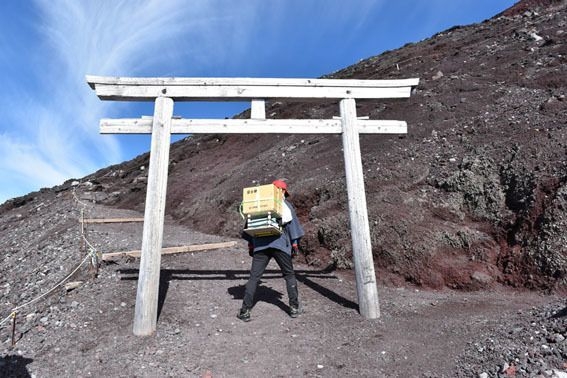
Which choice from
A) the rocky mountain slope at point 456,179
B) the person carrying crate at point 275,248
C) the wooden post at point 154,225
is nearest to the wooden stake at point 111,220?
the rocky mountain slope at point 456,179

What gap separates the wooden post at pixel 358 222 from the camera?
→ 243 inches

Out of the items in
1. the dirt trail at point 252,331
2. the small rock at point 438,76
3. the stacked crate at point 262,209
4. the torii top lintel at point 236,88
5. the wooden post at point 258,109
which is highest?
the small rock at point 438,76

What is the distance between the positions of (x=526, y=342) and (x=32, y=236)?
15.8 m

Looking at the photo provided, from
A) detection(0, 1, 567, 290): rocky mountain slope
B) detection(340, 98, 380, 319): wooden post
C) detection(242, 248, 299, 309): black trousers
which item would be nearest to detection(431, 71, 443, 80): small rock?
detection(0, 1, 567, 290): rocky mountain slope

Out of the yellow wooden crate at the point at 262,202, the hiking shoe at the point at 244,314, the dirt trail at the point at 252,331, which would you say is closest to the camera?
the dirt trail at the point at 252,331

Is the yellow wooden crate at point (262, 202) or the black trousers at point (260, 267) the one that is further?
the black trousers at point (260, 267)

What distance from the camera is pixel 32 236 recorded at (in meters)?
15.1

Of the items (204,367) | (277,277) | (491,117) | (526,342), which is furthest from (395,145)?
(204,367)

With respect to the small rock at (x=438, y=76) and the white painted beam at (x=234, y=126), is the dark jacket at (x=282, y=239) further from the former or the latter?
the small rock at (x=438, y=76)

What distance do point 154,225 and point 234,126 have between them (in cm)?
199

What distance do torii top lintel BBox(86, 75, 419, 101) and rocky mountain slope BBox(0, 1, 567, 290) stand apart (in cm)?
274

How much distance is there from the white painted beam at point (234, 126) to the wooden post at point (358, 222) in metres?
0.20

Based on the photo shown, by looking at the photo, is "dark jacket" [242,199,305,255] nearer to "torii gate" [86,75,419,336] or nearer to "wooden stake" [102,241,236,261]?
"torii gate" [86,75,419,336]

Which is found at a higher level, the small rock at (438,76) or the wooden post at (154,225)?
the small rock at (438,76)
